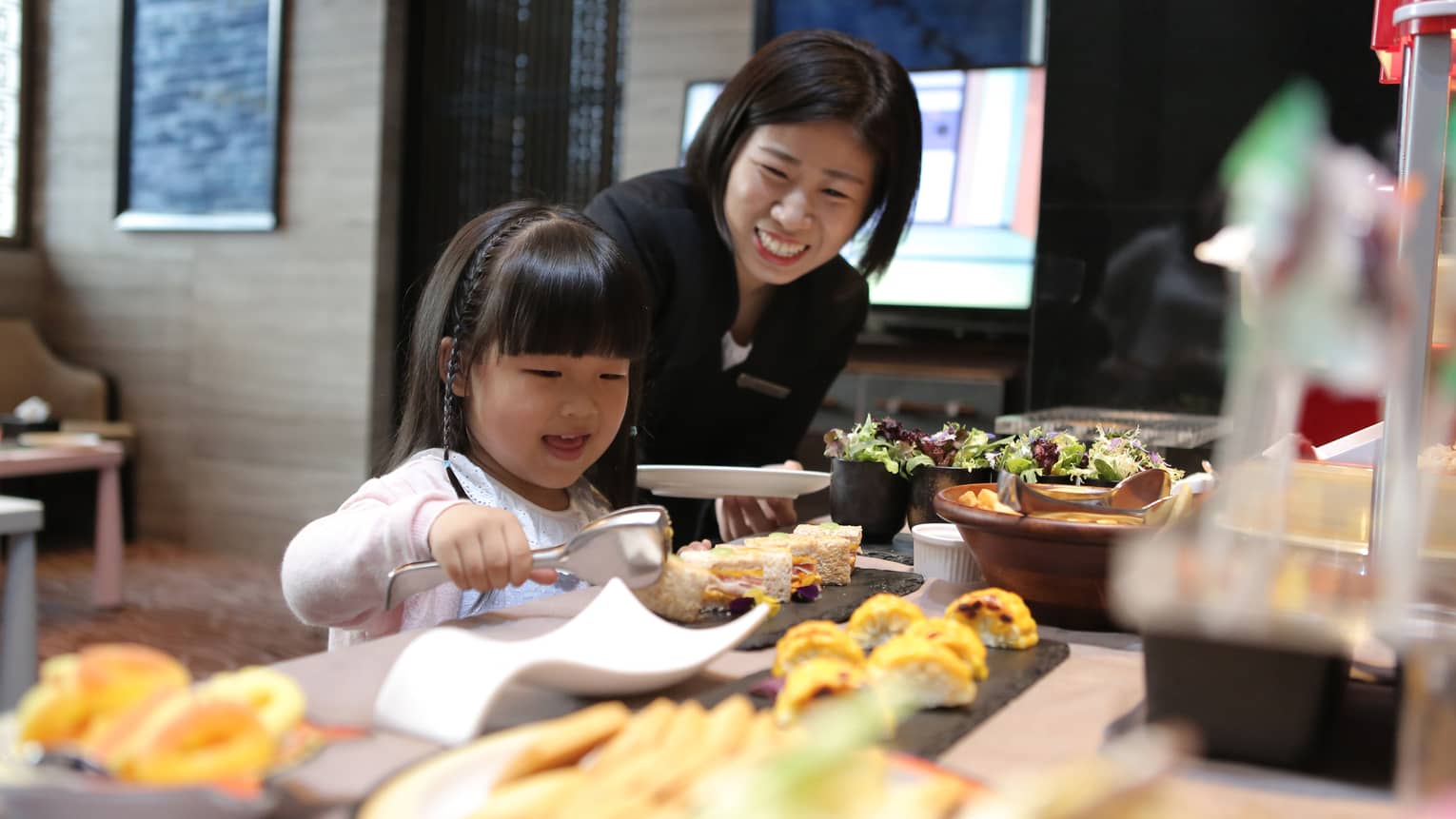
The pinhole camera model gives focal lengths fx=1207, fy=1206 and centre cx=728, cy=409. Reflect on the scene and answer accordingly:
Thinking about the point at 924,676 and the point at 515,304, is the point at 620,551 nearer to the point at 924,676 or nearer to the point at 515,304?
the point at 924,676

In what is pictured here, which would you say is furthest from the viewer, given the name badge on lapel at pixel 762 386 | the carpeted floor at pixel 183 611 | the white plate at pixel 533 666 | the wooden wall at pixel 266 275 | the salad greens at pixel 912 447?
the wooden wall at pixel 266 275

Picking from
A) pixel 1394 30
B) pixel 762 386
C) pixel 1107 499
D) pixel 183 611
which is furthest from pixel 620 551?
pixel 183 611

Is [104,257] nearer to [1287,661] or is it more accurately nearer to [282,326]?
[282,326]

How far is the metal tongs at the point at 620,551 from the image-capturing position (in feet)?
3.40

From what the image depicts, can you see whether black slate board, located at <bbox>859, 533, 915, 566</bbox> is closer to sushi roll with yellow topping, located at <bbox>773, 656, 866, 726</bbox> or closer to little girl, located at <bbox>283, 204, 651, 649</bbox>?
little girl, located at <bbox>283, 204, 651, 649</bbox>

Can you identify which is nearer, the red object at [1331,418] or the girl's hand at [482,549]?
the girl's hand at [482,549]

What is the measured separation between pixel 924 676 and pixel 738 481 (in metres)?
0.79

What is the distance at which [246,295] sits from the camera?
5887 mm

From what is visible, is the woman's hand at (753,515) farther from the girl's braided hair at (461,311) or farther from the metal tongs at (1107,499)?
the metal tongs at (1107,499)

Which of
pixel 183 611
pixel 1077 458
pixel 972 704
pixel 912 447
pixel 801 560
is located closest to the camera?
pixel 972 704

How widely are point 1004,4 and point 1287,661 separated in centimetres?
392

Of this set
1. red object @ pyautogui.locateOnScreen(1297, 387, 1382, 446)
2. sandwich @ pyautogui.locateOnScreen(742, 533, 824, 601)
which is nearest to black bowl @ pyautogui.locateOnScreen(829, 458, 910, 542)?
sandwich @ pyautogui.locateOnScreen(742, 533, 824, 601)

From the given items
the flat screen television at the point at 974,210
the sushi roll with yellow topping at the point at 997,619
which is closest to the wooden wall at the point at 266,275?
the flat screen television at the point at 974,210

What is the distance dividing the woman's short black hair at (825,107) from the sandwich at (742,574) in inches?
38.9
